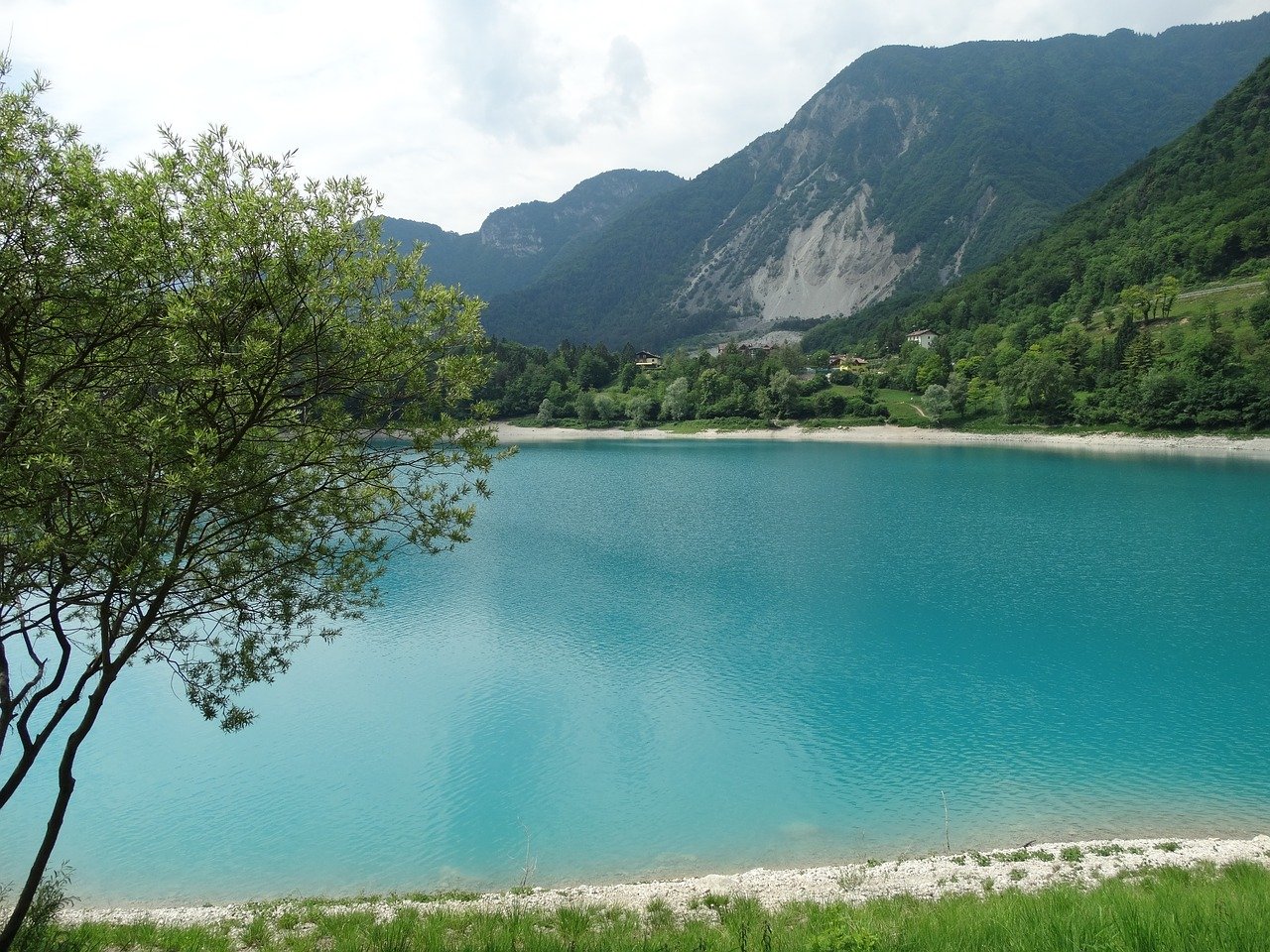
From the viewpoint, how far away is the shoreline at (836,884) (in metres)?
9.38

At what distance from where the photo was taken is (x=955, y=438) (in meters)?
90.3

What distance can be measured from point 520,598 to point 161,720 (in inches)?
510

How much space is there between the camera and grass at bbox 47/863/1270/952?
555cm

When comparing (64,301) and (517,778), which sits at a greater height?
(64,301)

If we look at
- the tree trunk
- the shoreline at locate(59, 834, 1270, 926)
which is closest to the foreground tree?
the tree trunk

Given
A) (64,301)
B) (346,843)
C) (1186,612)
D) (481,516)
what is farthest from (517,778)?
(481,516)

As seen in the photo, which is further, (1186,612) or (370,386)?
(1186,612)

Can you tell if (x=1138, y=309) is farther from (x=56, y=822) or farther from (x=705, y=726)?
(x=56, y=822)

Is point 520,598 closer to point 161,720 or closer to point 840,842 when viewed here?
point 161,720

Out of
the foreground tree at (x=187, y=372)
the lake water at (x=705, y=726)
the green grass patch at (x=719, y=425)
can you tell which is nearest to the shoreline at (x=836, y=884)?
the lake water at (x=705, y=726)

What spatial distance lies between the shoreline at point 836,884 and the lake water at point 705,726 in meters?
1.05

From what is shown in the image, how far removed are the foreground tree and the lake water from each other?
8.55 meters

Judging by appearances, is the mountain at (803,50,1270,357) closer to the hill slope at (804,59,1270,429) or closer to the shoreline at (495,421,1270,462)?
the hill slope at (804,59,1270,429)

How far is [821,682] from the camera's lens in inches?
763
